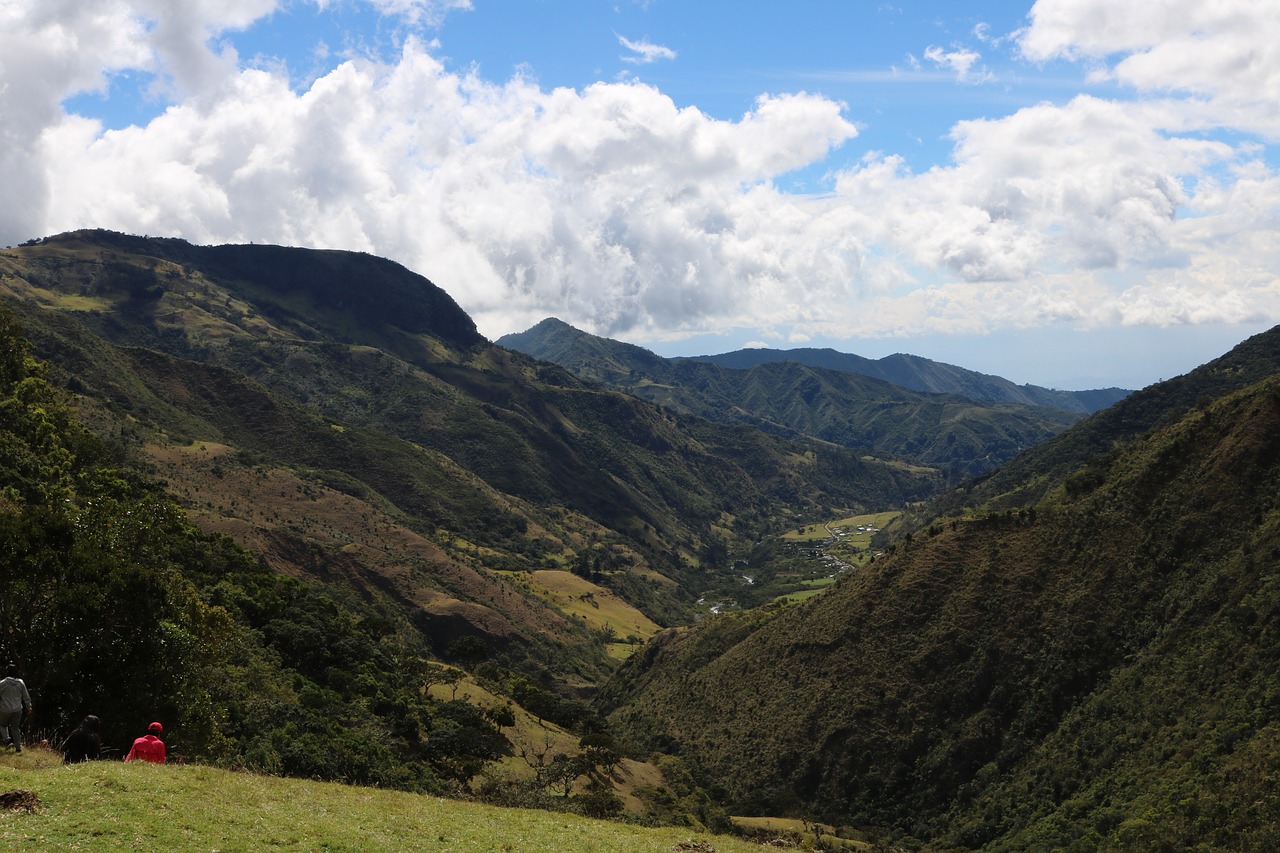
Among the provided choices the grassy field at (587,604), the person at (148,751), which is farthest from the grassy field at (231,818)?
the grassy field at (587,604)

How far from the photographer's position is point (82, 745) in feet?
72.5

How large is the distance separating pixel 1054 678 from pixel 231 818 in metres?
70.4

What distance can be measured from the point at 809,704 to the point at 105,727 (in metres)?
68.1

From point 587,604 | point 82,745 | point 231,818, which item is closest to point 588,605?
point 587,604

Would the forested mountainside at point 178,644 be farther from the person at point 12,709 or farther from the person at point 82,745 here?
the person at point 12,709

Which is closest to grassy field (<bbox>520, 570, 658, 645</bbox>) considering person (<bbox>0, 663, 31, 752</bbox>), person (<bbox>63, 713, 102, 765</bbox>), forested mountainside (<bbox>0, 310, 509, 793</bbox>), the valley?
the valley

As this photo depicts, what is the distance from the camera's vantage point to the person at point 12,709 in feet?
67.8

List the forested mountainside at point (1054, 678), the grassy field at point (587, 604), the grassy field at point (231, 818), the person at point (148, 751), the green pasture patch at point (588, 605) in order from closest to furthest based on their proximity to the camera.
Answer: the grassy field at point (231, 818), the person at point (148, 751), the forested mountainside at point (1054, 678), the grassy field at point (587, 604), the green pasture patch at point (588, 605)

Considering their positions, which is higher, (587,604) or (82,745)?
(82,745)

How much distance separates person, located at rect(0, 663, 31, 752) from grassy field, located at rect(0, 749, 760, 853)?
61 centimetres

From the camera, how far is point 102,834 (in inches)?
682

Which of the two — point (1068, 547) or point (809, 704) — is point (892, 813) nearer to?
point (809, 704)

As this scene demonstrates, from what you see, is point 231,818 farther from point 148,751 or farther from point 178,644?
point 178,644

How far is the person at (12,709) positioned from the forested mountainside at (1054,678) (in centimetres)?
5477
